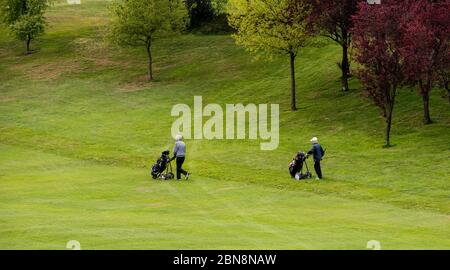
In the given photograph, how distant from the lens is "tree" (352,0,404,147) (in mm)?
43281

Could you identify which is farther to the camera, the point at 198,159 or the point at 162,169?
the point at 198,159

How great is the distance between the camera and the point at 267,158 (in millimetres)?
43875

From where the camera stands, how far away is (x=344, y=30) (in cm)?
5584

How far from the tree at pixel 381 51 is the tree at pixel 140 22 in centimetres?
3092

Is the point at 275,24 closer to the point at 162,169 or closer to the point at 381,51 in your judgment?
the point at 381,51

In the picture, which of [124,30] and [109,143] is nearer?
[109,143]

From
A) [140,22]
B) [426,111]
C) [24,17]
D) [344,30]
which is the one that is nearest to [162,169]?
[426,111]

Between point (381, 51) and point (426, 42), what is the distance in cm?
290

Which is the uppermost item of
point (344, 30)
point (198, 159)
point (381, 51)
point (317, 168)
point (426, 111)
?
point (381, 51)

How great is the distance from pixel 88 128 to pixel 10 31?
32.3 m

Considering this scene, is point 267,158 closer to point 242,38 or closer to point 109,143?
point 109,143

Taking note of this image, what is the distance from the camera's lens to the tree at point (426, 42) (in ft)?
144
